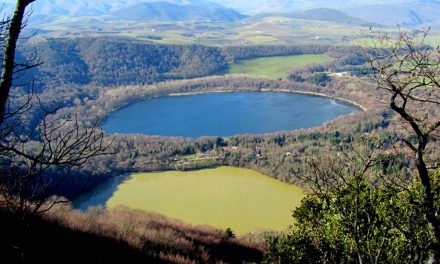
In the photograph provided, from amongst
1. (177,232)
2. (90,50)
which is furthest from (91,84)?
(177,232)

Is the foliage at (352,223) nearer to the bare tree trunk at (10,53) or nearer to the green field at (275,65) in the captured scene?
the bare tree trunk at (10,53)

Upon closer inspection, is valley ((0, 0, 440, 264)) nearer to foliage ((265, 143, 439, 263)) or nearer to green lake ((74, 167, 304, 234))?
foliage ((265, 143, 439, 263))

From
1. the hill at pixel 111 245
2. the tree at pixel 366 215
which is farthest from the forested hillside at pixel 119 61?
the tree at pixel 366 215

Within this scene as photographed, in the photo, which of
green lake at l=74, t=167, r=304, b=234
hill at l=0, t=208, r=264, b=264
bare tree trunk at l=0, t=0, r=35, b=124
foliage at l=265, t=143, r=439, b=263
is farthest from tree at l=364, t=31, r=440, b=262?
green lake at l=74, t=167, r=304, b=234

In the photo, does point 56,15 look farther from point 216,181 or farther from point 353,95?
point 216,181

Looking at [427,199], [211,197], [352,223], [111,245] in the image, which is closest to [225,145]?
[211,197]
